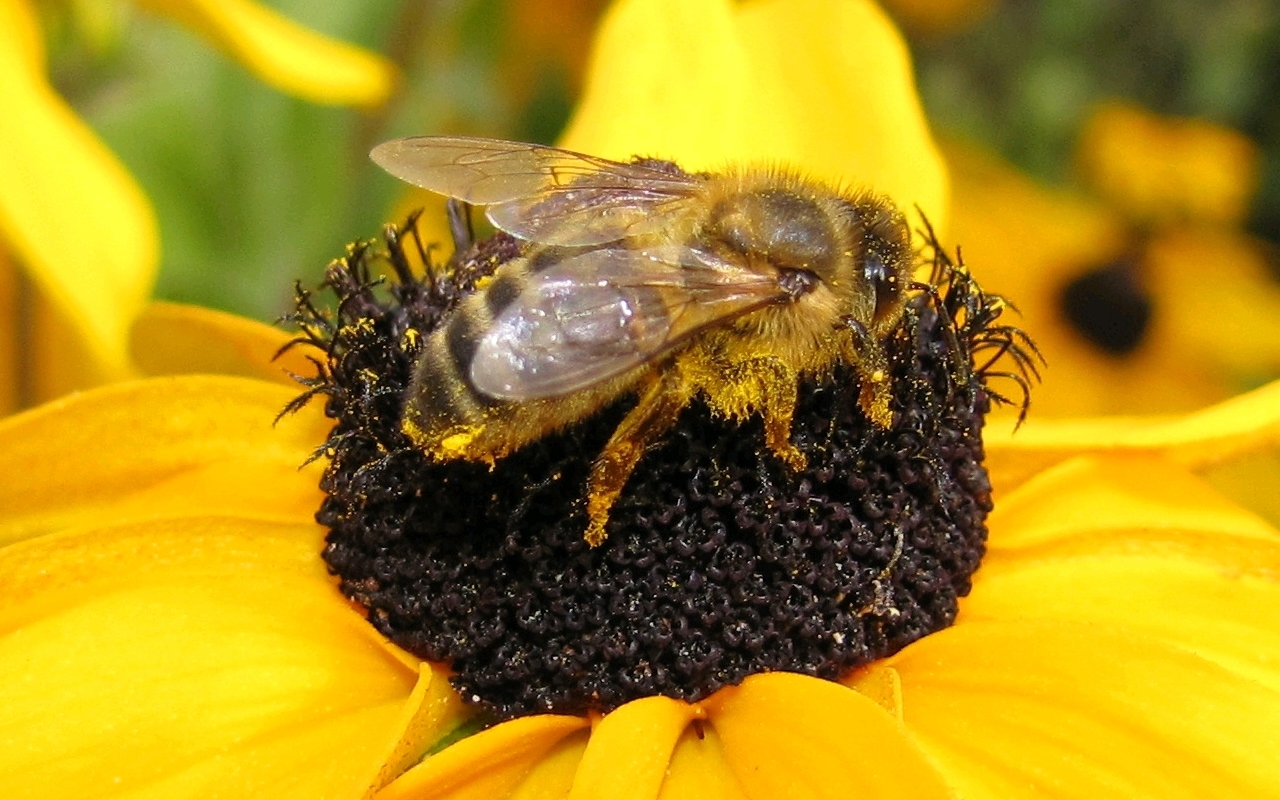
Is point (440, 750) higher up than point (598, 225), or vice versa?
point (598, 225)

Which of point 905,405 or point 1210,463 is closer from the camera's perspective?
point 905,405

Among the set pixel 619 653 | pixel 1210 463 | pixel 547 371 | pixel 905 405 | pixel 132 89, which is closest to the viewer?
pixel 547 371

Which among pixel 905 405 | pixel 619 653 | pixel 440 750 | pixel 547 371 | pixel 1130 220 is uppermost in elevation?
pixel 547 371

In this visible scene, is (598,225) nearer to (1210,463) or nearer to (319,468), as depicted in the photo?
(319,468)

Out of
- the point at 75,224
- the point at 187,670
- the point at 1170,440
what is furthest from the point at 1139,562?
the point at 75,224

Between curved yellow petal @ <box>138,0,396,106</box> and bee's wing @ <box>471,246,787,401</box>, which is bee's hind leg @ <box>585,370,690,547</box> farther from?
curved yellow petal @ <box>138,0,396,106</box>

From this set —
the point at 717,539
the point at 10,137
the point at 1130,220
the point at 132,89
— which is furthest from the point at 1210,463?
the point at 1130,220
